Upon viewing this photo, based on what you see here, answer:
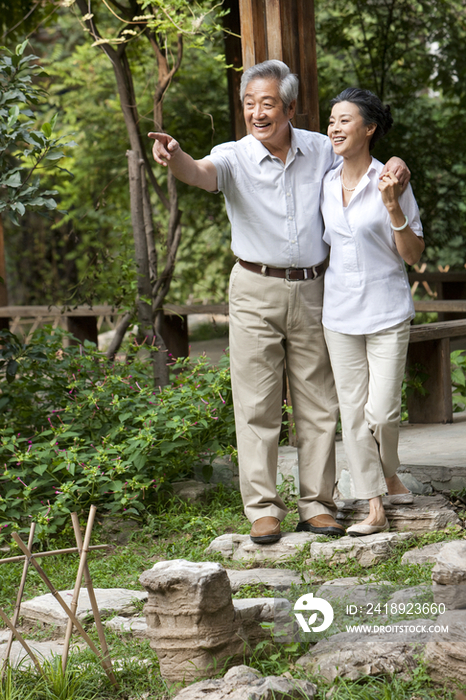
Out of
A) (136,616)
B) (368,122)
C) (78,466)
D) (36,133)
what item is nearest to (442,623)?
(136,616)

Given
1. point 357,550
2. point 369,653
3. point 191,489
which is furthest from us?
point 191,489

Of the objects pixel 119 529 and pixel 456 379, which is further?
pixel 456 379

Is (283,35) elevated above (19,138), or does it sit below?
above

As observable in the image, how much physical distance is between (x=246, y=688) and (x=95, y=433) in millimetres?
2473

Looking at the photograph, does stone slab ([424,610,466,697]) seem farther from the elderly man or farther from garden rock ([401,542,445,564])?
the elderly man

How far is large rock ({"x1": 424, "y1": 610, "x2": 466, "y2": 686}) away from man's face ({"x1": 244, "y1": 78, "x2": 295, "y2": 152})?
1.93 meters

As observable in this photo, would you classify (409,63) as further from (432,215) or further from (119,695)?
(119,695)

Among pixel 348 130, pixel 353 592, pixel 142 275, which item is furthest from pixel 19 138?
pixel 353 592

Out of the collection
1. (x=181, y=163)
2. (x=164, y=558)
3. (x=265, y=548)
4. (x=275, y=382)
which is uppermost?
(x=181, y=163)

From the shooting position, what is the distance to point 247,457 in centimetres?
334

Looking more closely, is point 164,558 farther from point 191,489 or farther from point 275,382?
point 275,382

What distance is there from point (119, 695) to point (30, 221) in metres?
13.1

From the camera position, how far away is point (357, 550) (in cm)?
316

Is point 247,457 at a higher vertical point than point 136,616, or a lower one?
higher
